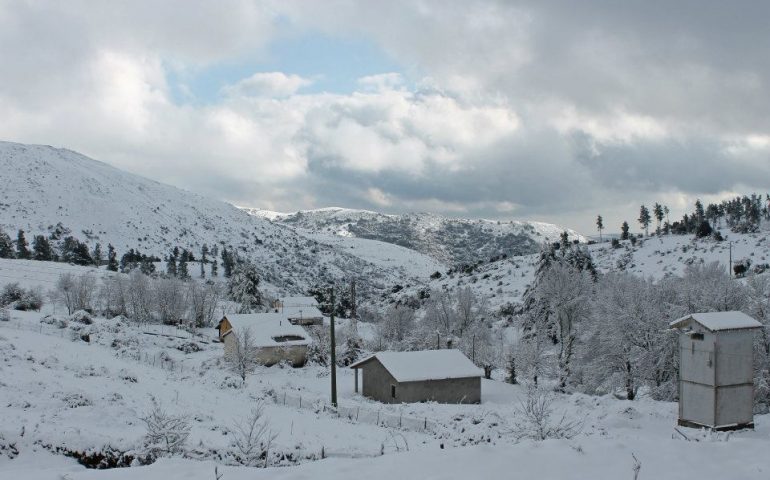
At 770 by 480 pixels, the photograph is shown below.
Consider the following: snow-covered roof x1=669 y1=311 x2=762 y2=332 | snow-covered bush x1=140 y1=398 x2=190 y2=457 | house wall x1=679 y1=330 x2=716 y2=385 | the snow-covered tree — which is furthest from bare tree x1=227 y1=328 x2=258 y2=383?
the snow-covered tree

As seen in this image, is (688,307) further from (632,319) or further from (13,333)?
(13,333)

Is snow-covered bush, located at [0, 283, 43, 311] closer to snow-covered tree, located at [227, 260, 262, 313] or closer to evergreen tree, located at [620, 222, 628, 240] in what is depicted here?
snow-covered tree, located at [227, 260, 262, 313]

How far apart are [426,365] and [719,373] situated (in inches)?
957

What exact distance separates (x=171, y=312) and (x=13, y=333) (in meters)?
48.2

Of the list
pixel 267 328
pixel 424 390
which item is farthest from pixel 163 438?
pixel 267 328

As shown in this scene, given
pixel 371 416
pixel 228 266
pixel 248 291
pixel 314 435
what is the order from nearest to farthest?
1. pixel 314 435
2. pixel 371 416
3. pixel 248 291
4. pixel 228 266

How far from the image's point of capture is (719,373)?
19766mm

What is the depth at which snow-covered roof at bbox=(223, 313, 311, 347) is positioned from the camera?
187 ft

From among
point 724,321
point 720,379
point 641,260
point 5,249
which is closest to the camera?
point 720,379

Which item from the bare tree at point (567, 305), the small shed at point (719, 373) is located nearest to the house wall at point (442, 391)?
the bare tree at point (567, 305)

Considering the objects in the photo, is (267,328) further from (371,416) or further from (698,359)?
(698,359)

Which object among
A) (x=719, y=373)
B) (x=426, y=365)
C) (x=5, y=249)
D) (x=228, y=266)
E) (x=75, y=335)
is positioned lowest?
(x=426, y=365)

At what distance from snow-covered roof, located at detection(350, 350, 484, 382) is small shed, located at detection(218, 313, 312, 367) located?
16854mm

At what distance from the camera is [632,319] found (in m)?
36.3
